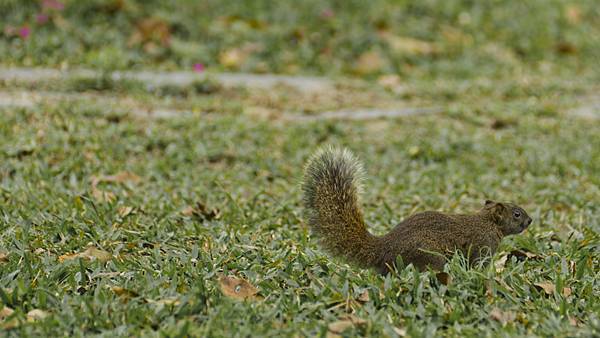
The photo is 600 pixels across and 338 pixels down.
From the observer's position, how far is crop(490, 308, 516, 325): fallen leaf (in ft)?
10.0

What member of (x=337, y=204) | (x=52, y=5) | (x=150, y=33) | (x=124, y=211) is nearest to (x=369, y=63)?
(x=150, y=33)

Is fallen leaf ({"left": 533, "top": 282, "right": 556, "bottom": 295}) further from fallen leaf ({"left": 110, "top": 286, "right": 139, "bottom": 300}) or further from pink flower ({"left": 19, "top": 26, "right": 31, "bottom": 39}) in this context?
pink flower ({"left": 19, "top": 26, "right": 31, "bottom": 39})

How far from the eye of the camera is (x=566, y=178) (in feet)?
20.2

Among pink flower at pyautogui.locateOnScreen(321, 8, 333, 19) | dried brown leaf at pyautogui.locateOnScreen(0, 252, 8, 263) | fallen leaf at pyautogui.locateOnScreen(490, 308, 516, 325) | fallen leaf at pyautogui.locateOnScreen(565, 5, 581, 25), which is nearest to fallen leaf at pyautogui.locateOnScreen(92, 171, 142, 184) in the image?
dried brown leaf at pyautogui.locateOnScreen(0, 252, 8, 263)

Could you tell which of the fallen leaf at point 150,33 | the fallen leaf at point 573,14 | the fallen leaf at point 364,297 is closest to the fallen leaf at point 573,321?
the fallen leaf at point 364,297

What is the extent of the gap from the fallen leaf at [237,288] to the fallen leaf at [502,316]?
35.7 inches

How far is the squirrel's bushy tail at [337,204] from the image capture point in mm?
3581

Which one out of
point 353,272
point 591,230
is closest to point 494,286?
point 353,272

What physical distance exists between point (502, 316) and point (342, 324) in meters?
0.61

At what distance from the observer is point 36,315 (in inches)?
116

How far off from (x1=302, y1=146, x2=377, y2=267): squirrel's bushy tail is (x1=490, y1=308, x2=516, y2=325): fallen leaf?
651 millimetres

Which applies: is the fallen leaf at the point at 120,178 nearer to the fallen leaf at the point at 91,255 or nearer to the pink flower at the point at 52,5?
the fallen leaf at the point at 91,255

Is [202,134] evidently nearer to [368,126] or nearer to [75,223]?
[368,126]

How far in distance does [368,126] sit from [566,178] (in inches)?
71.9
